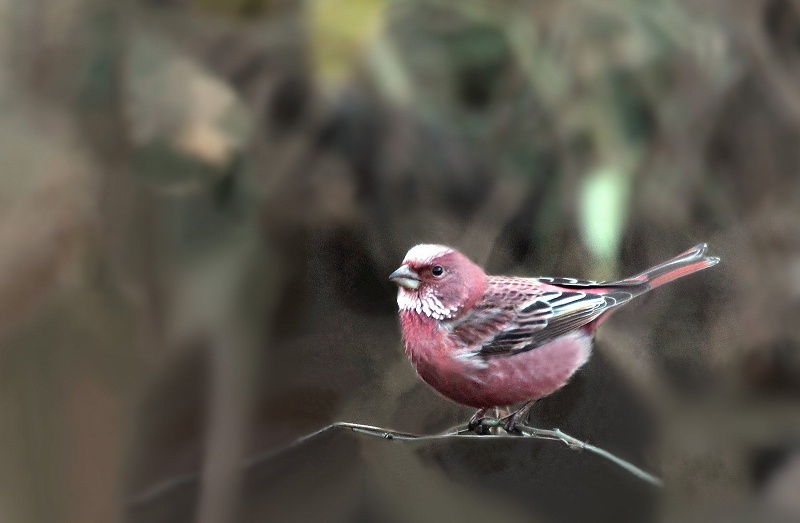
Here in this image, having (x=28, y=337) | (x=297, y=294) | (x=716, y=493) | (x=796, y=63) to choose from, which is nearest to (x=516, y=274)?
(x=297, y=294)

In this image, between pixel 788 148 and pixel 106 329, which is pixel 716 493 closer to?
pixel 788 148

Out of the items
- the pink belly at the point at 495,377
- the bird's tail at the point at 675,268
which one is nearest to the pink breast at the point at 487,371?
the pink belly at the point at 495,377

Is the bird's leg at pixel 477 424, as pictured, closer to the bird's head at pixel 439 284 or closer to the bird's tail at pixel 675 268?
the bird's head at pixel 439 284

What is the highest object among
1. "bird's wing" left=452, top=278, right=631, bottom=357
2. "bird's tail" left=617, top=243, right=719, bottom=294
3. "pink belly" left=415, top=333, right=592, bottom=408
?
"bird's tail" left=617, top=243, right=719, bottom=294

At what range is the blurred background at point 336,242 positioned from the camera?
1107 millimetres

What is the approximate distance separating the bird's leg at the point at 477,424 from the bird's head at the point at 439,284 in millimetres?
138

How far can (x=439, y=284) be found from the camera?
1037 millimetres

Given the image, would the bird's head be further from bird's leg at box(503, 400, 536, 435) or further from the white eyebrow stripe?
bird's leg at box(503, 400, 536, 435)

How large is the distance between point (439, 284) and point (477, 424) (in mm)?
199

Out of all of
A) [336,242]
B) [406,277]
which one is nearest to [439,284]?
[406,277]

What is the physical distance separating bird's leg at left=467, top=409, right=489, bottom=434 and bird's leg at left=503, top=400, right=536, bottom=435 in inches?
1.1

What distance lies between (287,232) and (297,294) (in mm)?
89

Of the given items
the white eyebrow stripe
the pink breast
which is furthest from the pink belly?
the white eyebrow stripe

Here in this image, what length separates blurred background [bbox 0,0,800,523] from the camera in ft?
3.63
